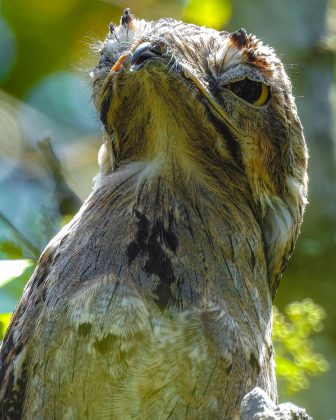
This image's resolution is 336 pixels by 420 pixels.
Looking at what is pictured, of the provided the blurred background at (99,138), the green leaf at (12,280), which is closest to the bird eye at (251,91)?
the blurred background at (99,138)

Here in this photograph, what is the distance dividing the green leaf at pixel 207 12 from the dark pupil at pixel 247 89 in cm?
129

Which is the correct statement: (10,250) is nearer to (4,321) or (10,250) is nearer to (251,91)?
(4,321)

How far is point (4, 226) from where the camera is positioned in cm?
386

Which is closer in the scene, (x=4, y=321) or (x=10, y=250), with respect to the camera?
(x=4, y=321)

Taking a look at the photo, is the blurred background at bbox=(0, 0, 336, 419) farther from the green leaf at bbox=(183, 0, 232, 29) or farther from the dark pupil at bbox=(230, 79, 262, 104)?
the dark pupil at bbox=(230, 79, 262, 104)

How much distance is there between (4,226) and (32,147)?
246 centimetres

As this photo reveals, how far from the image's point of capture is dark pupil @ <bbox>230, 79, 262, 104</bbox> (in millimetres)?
3328

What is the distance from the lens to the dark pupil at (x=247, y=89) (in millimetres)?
3328

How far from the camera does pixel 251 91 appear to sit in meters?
3.38

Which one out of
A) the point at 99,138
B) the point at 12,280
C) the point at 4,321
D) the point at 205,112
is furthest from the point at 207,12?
the point at 4,321

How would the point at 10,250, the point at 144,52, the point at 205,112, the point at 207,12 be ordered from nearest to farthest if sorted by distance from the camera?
1. the point at 144,52
2. the point at 205,112
3. the point at 10,250
4. the point at 207,12

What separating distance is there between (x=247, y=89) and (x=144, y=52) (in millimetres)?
506

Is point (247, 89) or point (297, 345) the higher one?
point (247, 89)

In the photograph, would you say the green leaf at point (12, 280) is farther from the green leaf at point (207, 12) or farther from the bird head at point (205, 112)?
the green leaf at point (207, 12)
